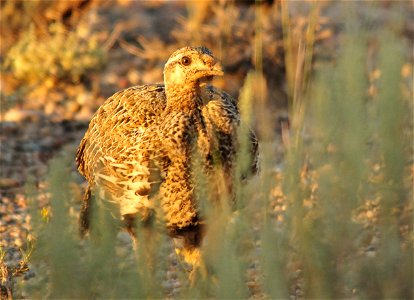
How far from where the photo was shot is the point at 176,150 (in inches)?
171

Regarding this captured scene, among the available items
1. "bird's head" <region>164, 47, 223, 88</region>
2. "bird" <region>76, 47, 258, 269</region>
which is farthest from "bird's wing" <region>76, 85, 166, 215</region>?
"bird's head" <region>164, 47, 223, 88</region>

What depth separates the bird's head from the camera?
4.45 meters

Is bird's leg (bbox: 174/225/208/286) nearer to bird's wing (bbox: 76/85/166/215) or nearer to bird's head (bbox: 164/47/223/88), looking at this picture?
bird's wing (bbox: 76/85/166/215)

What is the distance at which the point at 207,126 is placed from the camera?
14.4 feet

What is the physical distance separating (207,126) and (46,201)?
184cm

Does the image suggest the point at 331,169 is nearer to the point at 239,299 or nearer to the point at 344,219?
the point at 344,219

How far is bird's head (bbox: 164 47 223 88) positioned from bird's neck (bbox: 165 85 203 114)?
0.8 inches

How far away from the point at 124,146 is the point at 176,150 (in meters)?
0.34

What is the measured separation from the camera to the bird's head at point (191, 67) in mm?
4445

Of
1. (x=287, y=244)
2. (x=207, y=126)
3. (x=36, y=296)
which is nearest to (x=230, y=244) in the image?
(x=287, y=244)

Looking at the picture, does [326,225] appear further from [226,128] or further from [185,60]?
[185,60]

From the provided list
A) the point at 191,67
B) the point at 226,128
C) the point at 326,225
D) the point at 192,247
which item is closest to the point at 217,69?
the point at 191,67

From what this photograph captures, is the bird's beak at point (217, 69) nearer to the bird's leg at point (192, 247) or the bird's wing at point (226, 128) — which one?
the bird's wing at point (226, 128)

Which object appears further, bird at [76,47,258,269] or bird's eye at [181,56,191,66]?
bird's eye at [181,56,191,66]
